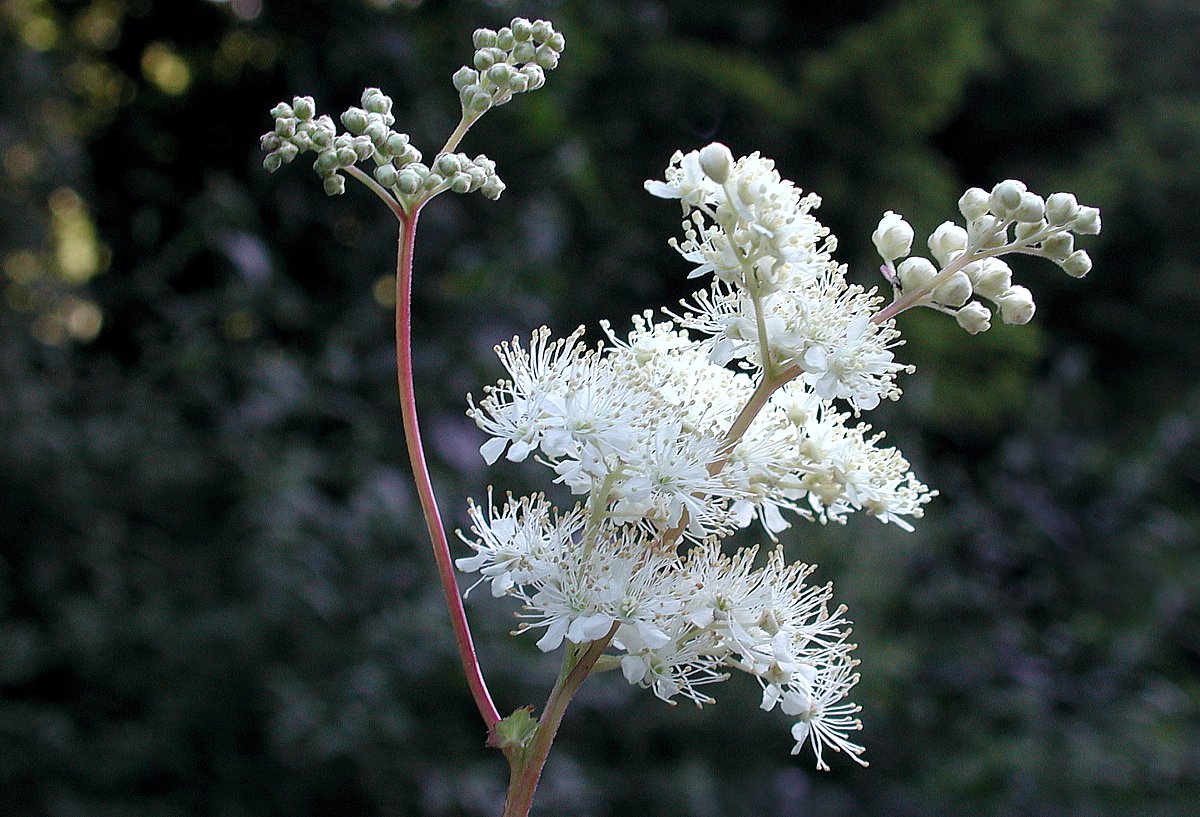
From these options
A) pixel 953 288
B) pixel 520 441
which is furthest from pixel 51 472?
pixel 953 288

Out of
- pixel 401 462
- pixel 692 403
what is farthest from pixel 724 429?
pixel 401 462

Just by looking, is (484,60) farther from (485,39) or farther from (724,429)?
(724,429)

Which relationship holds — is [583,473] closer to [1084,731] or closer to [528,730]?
[528,730]

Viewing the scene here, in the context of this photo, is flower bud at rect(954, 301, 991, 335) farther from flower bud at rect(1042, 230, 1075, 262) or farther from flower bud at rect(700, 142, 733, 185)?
flower bud at rect(700, 142, 733, 185)

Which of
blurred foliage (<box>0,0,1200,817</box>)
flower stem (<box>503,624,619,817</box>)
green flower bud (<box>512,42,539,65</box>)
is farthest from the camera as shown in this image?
blurred foliage (<box>0,0,1200,817</box>)

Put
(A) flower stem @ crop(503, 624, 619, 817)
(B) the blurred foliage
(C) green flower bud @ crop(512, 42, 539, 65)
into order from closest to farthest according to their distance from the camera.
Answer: (A) flower stem @ crop(503, 624, 619, 817)
(C) green flower bud @ crop(512, 42, 539, 65)
(B) the blurred foliage

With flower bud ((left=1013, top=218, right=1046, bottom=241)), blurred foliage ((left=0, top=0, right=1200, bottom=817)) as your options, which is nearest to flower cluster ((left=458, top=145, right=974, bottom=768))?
flower bud ((left=1013, top=218, right=1046, bottom=241))

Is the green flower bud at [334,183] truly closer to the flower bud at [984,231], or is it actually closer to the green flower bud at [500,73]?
the green flower bud at [500,73]
